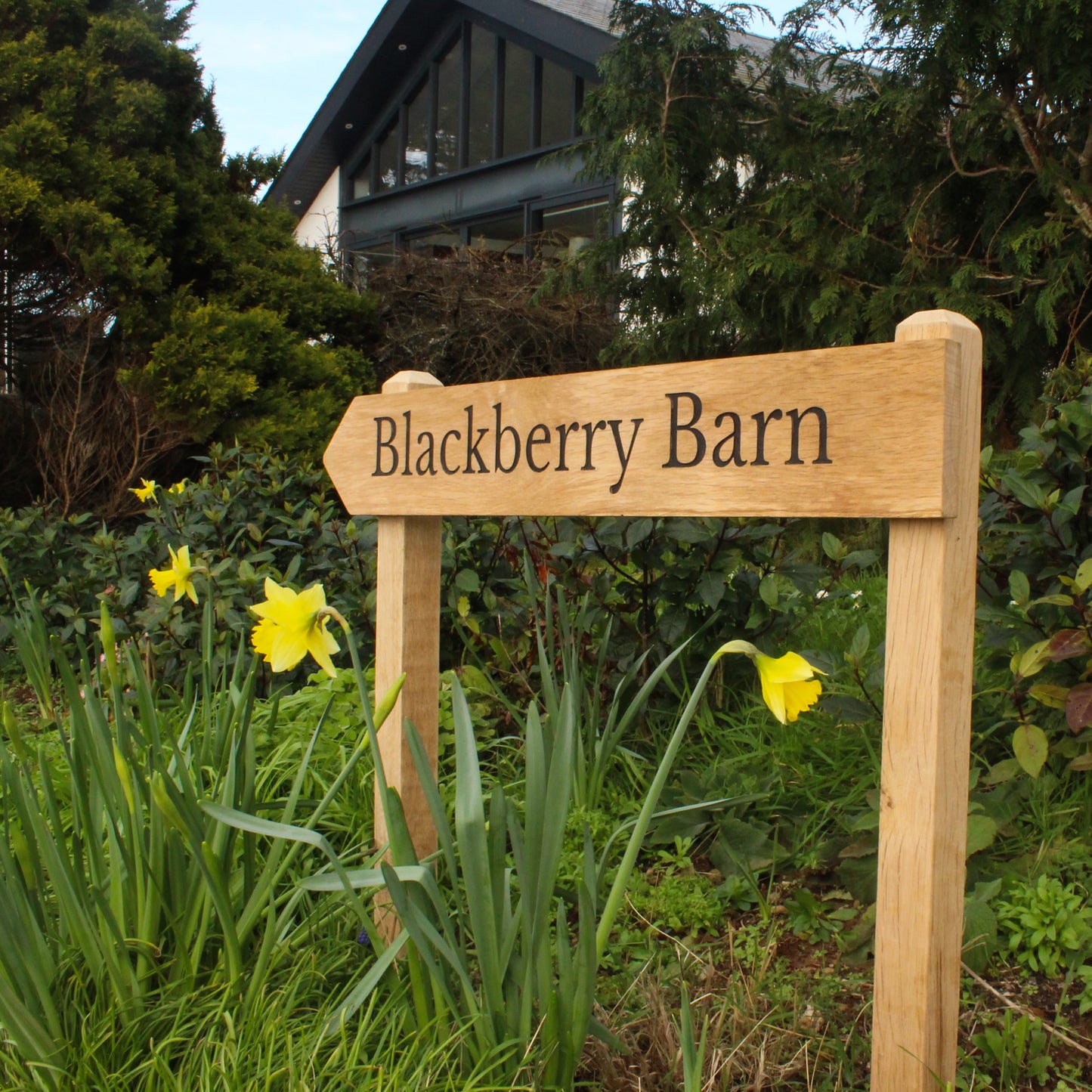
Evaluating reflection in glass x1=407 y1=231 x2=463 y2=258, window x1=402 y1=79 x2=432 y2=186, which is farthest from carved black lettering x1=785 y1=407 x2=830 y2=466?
window x1=402 y1=79 x2=432 y2=186

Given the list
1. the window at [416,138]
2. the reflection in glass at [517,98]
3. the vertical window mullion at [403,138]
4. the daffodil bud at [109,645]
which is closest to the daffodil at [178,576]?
the daffodil bud at [109,645]

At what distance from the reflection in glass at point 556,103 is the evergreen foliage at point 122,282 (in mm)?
3339

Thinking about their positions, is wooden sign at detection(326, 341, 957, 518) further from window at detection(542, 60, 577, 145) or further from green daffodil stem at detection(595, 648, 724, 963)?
window at detection(542, 60, 577, 145)

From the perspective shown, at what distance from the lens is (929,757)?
1258 mm

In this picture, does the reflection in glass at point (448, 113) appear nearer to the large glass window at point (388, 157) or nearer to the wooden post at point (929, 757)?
the large glass window at point (388, 157)

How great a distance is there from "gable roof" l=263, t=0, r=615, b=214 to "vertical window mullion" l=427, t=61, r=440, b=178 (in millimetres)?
276

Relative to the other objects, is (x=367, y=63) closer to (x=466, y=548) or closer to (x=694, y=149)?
(x=694, y=149)

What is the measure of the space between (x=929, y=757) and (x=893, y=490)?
334mm

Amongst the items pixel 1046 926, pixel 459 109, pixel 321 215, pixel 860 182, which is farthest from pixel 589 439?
pixel 321 215

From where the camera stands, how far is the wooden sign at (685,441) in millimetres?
1264

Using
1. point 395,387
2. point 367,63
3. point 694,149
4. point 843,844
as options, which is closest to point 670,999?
point 843,844

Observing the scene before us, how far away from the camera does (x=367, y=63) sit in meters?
10.2

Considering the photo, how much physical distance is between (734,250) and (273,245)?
11.4 feet

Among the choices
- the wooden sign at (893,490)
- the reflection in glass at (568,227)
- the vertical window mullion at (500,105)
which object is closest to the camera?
the wooden sign at (893,490)
